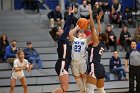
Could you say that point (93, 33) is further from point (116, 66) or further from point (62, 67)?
point (116, 66)

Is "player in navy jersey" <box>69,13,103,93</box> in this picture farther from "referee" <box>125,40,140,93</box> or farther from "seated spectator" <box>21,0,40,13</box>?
"seated spectator" <box>21,0,40,13</box>

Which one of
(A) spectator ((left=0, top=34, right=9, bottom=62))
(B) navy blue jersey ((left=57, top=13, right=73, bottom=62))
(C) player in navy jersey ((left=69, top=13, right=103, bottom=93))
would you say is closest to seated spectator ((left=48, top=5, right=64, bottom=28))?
(A) spectator ((left=0, top=34, right=9, bottom=62))

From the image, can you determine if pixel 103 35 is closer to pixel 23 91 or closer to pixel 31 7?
pixel 23 91

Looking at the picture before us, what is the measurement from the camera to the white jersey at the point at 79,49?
10.2 m

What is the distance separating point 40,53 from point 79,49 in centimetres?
611

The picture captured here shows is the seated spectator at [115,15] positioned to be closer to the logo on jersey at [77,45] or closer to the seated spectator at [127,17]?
the seated spectator at [127,17]

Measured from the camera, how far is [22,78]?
41.1 feet

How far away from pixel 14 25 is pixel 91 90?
9866mm

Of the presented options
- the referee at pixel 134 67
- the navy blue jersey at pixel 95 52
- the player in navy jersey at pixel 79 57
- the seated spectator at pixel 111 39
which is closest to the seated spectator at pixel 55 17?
the seated spectator at pixel 111 39

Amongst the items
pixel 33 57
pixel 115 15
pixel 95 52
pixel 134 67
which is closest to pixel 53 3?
pixel 115 15

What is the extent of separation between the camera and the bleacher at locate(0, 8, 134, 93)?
14.3m

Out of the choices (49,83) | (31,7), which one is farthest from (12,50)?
(31,7)

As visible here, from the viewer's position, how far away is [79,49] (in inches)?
407

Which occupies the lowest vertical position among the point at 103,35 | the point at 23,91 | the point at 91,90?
the point at 23,91
